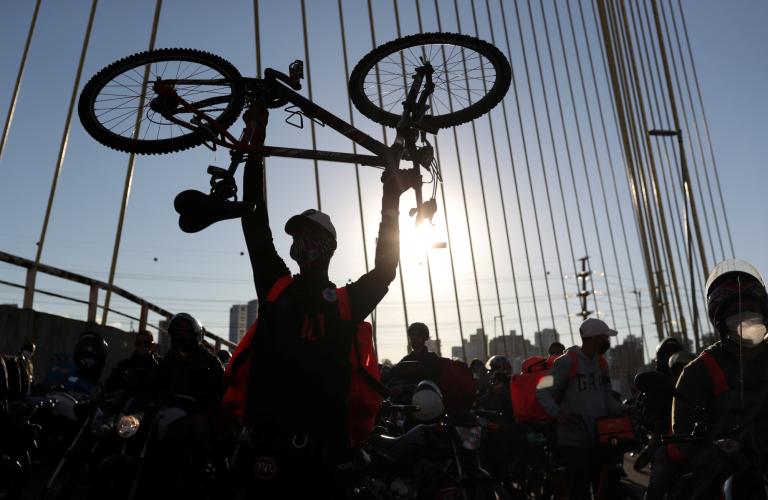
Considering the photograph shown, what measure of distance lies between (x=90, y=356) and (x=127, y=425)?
1.42 meters

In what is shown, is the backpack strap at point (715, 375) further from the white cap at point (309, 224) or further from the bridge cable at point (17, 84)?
the bridge cable at point (17, 84)

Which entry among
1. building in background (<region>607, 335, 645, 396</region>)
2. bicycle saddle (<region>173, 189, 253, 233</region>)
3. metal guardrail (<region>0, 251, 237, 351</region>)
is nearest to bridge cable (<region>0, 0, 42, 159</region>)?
metal guardrail (<region>0, 251, 237, 351</region>)

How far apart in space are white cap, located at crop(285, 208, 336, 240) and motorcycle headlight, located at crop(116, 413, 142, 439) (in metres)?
2.05

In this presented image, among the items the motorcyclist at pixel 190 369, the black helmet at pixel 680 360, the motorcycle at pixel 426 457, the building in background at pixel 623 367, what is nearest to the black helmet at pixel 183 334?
the motorcyclist at pixel 190 369

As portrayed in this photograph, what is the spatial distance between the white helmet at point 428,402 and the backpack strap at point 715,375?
166 cm

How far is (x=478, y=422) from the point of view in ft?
14.2

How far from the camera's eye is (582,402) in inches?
204

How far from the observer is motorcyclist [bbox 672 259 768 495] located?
262cm

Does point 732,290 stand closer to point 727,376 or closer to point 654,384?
point 727,376

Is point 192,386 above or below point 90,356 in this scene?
below

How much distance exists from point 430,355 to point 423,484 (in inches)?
39.1

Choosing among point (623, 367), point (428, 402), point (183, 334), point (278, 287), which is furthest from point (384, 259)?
point (623, 367)

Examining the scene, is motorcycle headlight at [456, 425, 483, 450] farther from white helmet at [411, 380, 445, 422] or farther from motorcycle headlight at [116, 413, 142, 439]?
motorcycle headlight at [116, 413, 142, 439]

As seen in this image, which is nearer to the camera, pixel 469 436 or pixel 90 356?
pixel 469 436
